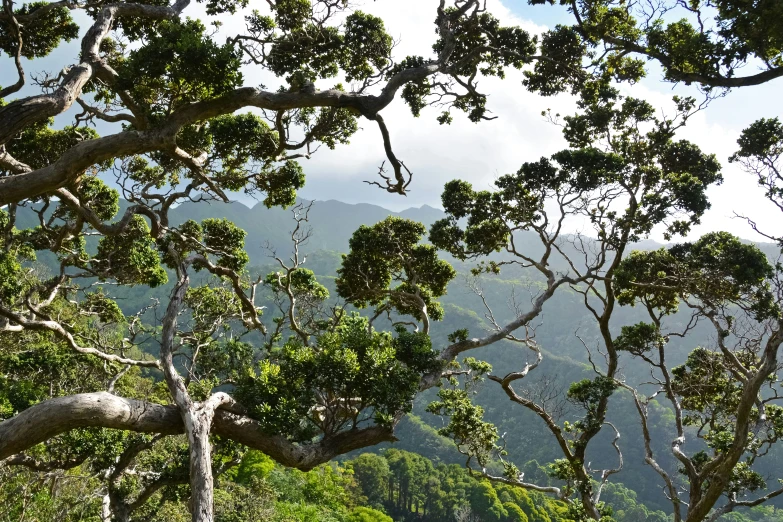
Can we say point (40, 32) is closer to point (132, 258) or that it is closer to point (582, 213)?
point (132, 258)

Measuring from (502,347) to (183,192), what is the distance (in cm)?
15501

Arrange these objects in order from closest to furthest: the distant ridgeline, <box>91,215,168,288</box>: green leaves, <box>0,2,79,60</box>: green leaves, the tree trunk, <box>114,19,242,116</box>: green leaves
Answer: the tree trunk
<box>114,19,242,116</box>: green leaves
<box>0,2,79,60</box>: green leaves
<box>91,215,168,288</box>: green leaves
the distant ridgeline

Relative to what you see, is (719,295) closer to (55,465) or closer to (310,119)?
(310,119)

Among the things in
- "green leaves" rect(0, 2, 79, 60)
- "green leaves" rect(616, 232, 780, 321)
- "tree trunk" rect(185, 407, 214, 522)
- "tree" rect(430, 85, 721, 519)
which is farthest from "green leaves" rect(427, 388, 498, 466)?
"green leaves" rect(0, 2, 79, 60)

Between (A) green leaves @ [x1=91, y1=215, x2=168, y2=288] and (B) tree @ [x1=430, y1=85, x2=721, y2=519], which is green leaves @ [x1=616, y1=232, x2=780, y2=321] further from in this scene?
(A) green leaves @ [x1=91, y1=215, x2=168, y2=288]

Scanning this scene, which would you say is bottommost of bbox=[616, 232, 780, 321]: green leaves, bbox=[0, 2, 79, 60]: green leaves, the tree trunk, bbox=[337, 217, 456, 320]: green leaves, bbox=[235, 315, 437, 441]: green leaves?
the tree trunk

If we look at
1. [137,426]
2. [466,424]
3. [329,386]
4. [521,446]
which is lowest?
[137,426]

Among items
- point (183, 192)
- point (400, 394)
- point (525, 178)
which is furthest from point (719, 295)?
point (183, 192)

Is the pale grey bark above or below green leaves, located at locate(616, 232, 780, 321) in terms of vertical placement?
below

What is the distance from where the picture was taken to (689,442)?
11362 cm

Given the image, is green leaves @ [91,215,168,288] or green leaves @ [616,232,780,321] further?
green leaves @ [91,215,168,288]

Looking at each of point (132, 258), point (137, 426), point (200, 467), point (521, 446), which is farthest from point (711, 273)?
point (521, 446)

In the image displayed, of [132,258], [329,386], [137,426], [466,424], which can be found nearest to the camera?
[137,426]

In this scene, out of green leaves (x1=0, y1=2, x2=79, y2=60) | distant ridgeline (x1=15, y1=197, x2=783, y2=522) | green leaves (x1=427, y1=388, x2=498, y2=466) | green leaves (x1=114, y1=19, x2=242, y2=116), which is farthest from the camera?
distant ridgeline (x1=15, y1=197, x2=783, y2=522)
